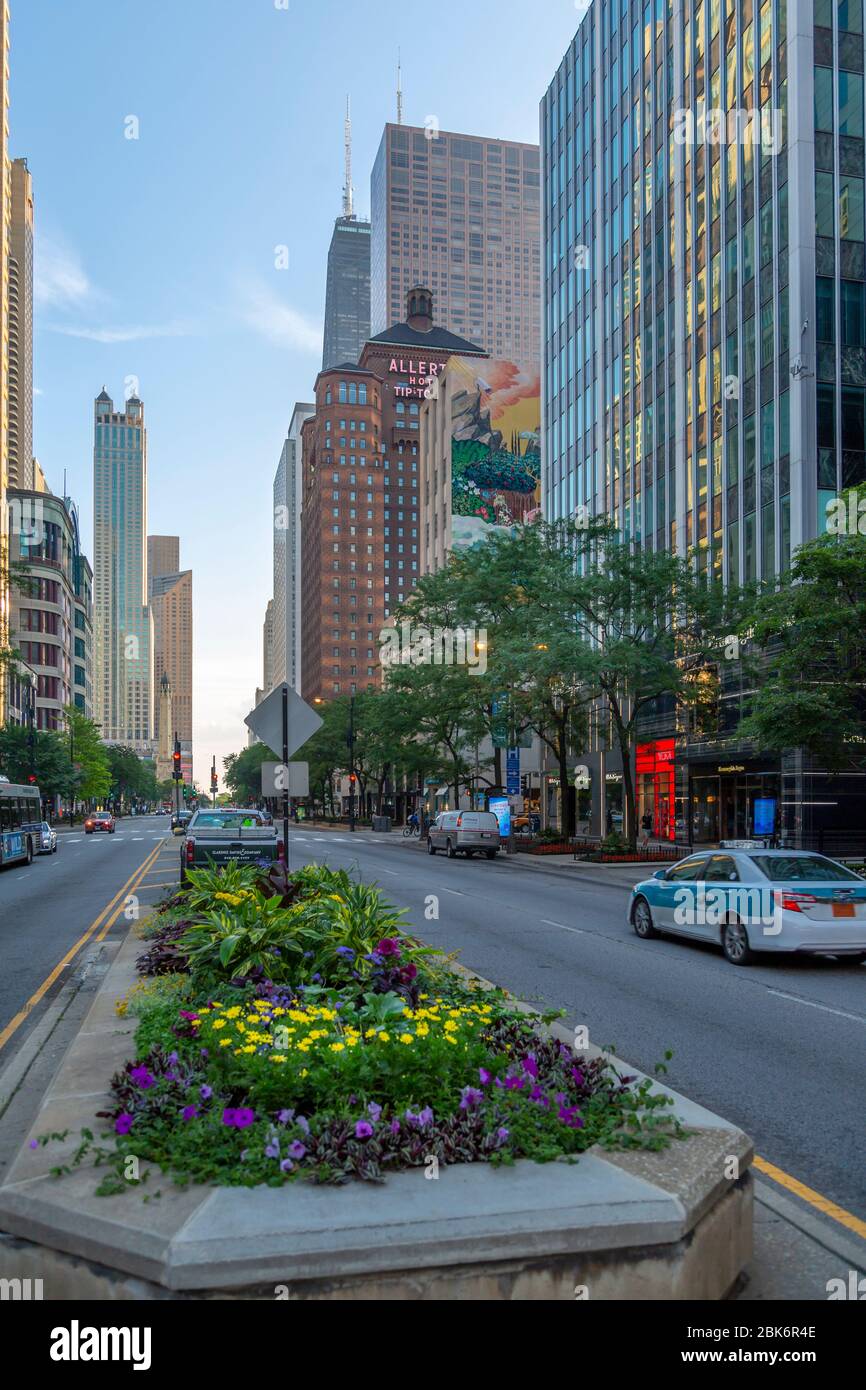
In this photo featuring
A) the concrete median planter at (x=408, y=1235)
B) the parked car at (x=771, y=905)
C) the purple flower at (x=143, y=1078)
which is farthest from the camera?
the parked car at (x=771, y=905)

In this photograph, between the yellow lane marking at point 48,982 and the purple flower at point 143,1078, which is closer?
the purple flower at point 143,1078

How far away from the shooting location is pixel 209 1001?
729 cm

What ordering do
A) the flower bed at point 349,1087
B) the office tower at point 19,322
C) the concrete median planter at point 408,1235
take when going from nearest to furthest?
the concrete median planter at point 408,1235
the flower bed at point 349,1087
the office tower at point 19,322

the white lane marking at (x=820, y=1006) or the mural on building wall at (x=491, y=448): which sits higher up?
the mural on building wall at (x=491, y=448)

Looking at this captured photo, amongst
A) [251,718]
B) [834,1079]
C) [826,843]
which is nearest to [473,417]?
[826,843]

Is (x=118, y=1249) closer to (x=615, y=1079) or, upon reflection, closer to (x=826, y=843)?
(x=615, y=1079)

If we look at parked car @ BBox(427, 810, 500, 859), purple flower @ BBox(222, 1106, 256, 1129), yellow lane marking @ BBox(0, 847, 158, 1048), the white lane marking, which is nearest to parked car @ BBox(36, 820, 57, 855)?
parked car @ BBox(427, 810, 500, 859)

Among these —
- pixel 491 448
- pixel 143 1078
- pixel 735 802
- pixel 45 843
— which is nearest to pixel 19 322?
pixel 491 448

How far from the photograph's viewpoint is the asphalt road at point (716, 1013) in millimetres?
6450

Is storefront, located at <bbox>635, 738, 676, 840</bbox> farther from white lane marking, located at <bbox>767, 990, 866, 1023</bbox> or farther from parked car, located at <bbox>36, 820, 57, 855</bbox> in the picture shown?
white lane marking, located at <bbox>767, 990, 866, 1023</bbox>

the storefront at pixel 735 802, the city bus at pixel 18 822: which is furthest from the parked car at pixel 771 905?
the city bus at pixel 18 822

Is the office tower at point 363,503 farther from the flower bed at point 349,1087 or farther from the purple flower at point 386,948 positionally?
the flower bed at point 349,1087

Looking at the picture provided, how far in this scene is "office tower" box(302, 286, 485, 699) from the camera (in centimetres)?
17150

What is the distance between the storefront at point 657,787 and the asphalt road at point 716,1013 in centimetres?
2897
